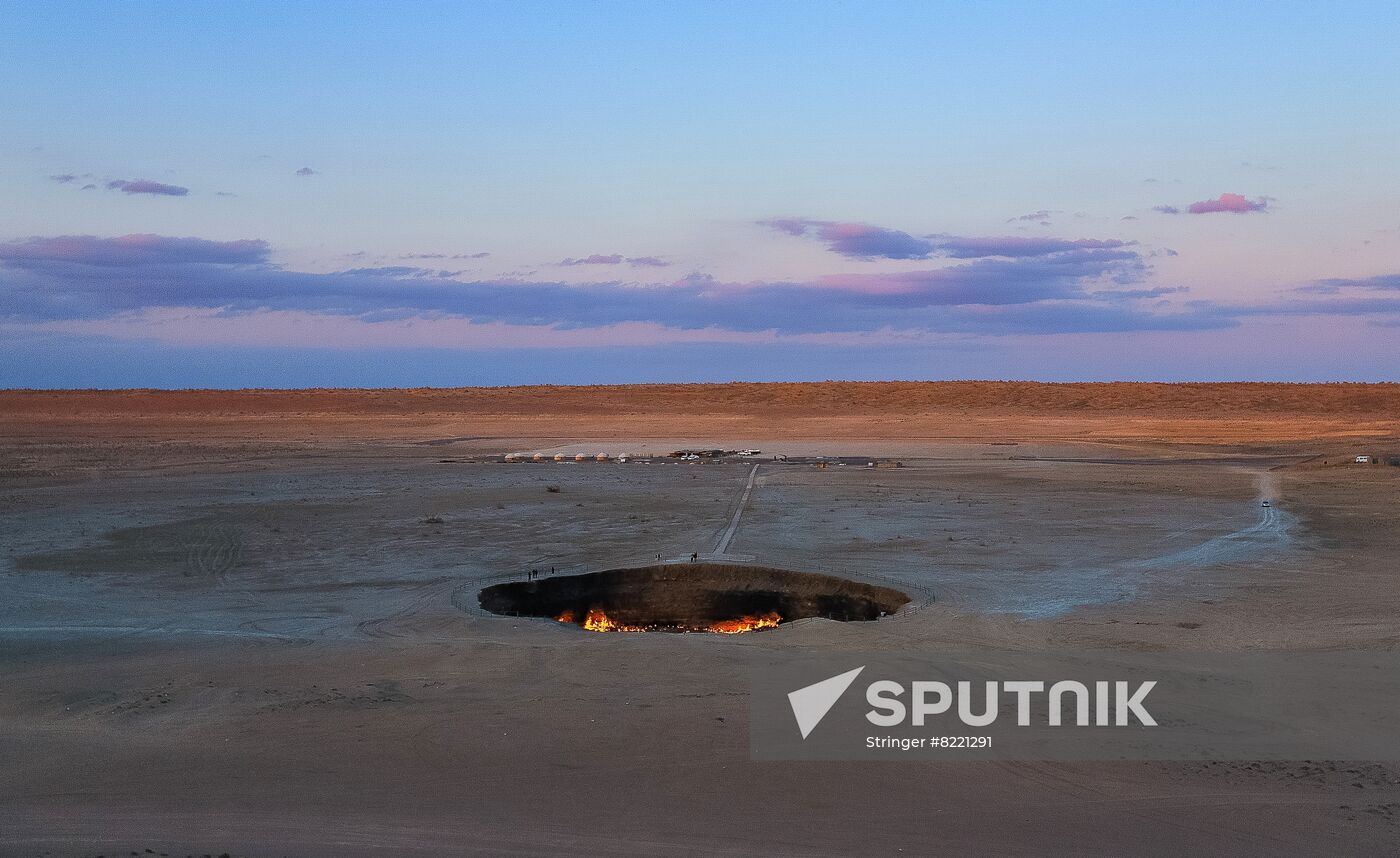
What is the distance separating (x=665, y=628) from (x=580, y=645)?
2.51 metres

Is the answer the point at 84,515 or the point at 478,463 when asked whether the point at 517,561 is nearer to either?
the point at 84,515

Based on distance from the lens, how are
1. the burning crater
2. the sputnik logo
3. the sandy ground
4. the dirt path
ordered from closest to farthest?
the sandy ground → the sputnik logo → the burning crater → the dirt path

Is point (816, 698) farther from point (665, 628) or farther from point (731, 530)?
point (731, 530)

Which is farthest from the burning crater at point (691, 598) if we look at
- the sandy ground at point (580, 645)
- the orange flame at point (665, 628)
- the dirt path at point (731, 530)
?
the dirt path at point (731, 530)

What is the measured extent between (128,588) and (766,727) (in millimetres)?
8040

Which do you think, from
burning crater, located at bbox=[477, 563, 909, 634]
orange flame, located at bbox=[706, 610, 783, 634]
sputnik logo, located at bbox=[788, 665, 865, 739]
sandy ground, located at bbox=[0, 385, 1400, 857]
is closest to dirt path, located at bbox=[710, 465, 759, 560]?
sandy ground, located at bbox=[0, 385, 1400, 857]

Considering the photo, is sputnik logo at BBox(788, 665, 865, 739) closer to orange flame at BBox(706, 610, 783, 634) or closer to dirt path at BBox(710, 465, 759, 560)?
orange flame at BBox(706, 610, 783, 634)

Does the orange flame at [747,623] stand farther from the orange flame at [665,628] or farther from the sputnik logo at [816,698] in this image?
the sputnik logo at [816,698]

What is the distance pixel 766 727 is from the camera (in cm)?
699

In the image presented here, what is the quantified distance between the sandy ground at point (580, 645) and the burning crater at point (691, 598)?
475mm

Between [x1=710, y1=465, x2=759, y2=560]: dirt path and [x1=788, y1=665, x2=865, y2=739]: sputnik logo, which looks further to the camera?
[x1=710, y1=465, x2=759, y2=560]: dirt path

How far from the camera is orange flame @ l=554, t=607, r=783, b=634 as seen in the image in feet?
38.0

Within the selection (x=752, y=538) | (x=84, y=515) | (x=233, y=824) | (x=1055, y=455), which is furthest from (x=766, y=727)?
(x=1055, y=455)

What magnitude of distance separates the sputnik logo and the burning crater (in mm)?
3303
